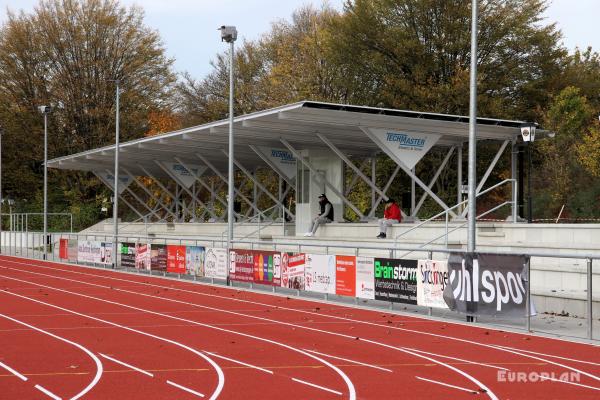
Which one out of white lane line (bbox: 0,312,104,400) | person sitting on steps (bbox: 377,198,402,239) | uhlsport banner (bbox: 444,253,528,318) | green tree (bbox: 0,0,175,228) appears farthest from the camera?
green tree (bbox: 0,0,175,228)

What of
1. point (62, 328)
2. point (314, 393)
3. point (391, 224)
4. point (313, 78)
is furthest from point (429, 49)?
point (314, 393)

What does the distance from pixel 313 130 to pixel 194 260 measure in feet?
20.6

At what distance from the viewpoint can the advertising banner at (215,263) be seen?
28.3 m

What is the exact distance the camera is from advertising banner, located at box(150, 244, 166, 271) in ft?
105

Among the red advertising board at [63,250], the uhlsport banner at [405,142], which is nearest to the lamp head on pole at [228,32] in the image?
the uhlsport banner at [405,142]

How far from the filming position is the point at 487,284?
56.3 ft

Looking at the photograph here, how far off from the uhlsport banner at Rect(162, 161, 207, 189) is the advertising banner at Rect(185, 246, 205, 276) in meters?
19.0

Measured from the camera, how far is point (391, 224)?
2980 cm

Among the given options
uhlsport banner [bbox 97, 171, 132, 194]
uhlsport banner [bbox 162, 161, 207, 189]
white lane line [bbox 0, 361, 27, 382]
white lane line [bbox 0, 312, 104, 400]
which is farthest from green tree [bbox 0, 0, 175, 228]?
white lane line [bbox 0, 361, 27, 382]

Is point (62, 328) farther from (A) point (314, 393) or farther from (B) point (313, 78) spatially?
(B) point (313, 78)

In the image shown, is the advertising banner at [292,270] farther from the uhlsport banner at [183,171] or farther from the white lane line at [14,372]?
the uhlsport banner at [183,171]

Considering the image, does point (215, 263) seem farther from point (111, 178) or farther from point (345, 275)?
point (111, 178)

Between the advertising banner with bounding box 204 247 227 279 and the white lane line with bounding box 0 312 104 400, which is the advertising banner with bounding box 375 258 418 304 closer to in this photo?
the white lane line with bounding box 0 312 104 400

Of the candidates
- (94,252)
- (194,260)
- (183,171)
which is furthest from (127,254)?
(183,171)
